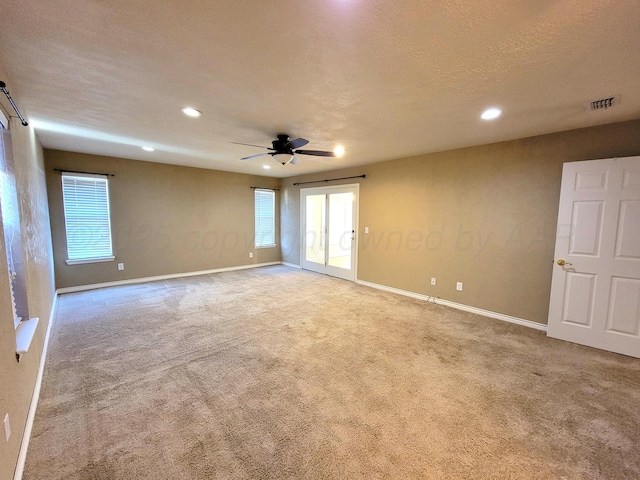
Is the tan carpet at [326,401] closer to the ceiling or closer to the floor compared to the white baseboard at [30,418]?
closer to the floor

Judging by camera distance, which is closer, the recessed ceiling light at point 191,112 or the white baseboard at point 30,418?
the white baseboard at point 30,418

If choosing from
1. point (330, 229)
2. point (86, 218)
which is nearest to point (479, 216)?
point (330, 229)

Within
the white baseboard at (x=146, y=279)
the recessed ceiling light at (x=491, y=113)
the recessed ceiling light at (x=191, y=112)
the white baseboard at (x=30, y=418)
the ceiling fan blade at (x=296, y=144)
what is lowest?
the white baseboard at (x=30, y=418)

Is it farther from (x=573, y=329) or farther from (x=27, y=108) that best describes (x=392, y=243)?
(x=27, y=108)

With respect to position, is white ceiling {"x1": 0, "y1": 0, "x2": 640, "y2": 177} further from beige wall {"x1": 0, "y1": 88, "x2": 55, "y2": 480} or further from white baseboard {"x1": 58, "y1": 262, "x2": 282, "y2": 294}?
white baseboard {"x1": 58, "y1": 262, "x2": 282, "y2": 294}

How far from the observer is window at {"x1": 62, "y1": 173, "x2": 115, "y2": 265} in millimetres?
4668

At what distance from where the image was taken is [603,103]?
234 cm

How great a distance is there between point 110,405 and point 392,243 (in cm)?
431

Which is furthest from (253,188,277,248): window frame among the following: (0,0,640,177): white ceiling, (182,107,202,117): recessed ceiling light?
(182,107,202,117): recessed ceiling light

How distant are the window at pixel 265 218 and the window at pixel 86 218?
314cm

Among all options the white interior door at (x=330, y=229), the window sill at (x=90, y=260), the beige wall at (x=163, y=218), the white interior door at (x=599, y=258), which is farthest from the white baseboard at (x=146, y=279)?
the white interior door at (x=599, y=258)

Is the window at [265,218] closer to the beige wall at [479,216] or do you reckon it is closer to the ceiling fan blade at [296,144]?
the beige wall at [479,216]

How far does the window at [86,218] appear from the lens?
467 cm

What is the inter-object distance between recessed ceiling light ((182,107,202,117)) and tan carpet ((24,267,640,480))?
2433 mm
